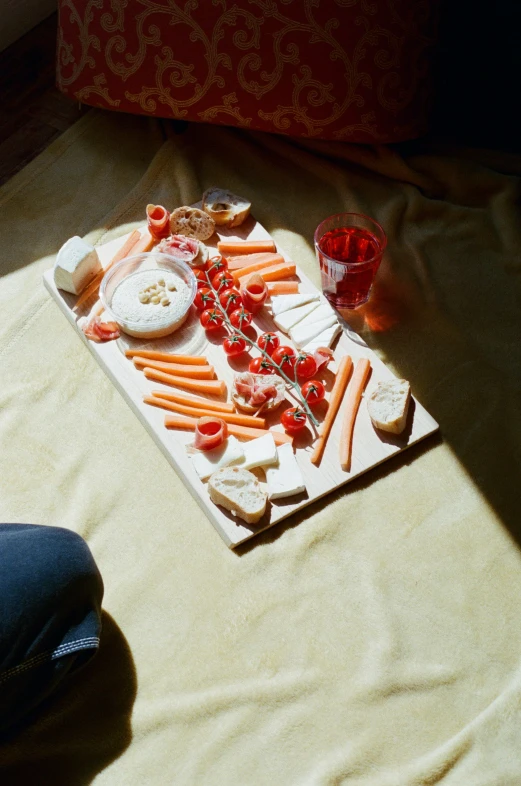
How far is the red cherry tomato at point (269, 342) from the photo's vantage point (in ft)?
5.58

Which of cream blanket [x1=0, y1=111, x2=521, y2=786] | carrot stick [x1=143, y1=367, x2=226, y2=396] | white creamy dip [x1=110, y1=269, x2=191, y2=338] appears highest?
white creamy dip [x1=110, y1=269, x2=191, y2=338]

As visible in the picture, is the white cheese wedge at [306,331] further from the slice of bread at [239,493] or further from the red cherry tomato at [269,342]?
the slice of bread at [239,493]

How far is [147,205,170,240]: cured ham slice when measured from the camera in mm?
1876

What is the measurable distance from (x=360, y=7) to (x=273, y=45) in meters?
0.23

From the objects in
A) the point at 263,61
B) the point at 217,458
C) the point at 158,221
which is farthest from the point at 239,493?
the point at 263,61

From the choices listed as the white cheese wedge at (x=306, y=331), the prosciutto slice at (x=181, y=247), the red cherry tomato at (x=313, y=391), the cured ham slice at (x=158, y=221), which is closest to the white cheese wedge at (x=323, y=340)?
the white cheese wedge at (x=306, y=331)

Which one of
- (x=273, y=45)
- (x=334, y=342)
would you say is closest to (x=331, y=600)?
(x=334, y=342)

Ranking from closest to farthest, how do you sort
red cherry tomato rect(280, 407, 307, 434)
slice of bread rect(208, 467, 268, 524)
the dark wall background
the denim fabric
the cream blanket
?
the denim fabric
the cream blanket
slice of bread rect(208, 467, 268, 524)
red cherry tomato rect(280, 407, 307, 434)
the dark wall background

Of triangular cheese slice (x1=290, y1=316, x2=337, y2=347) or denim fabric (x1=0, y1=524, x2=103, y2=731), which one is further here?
triangular cheese slice (x1=290, y1=316, x2=337, y2=347)

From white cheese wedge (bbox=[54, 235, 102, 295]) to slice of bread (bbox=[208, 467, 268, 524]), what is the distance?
0.60 m

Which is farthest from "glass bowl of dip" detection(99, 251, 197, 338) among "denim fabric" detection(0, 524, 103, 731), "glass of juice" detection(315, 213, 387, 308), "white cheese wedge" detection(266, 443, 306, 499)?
"denim fabric" detection(0, 524, 103, 731)

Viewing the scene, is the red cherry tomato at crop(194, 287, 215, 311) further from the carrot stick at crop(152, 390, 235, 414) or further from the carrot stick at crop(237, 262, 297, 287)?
the carrot stick at crop(152, 390, 235, 414)

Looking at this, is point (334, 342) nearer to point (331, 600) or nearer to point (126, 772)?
point (331, 600)

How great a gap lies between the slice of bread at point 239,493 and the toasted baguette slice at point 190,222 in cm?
67
